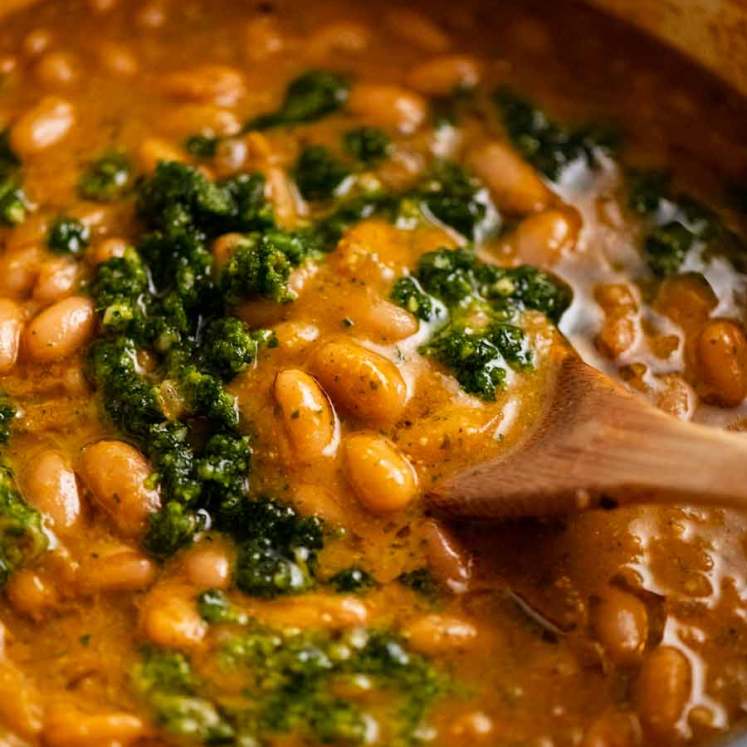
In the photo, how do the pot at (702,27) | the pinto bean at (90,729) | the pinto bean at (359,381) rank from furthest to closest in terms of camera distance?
the pot at (702,27) → the pinto bean at (359,381) → the pinto bean at (90,729)

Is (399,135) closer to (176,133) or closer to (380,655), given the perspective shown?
(176,133)

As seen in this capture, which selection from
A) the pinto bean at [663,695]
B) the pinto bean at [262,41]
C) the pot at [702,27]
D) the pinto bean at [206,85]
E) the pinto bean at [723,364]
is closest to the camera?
the pinto bean at [663,695]

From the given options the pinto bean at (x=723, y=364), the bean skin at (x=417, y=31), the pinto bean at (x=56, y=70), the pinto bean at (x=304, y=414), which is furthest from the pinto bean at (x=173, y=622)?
the bean skin at (x=417, y=31)

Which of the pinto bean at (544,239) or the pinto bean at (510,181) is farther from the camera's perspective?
the pinto bean at (510,181)

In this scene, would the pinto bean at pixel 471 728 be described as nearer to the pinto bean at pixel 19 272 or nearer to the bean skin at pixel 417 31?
the pinto bean at pixel 19 272

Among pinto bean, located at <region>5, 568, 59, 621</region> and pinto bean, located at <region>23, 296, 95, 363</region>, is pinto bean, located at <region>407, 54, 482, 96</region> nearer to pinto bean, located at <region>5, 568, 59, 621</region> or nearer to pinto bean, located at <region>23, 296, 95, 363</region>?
pinto bean, located at <region>23, 296, 95, 363</region>

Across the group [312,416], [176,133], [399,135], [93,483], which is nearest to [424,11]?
[399,135]
